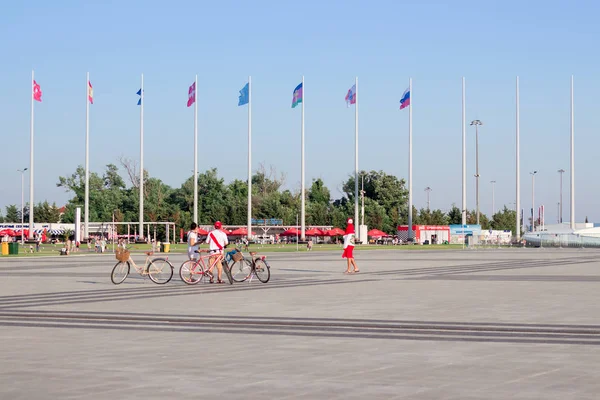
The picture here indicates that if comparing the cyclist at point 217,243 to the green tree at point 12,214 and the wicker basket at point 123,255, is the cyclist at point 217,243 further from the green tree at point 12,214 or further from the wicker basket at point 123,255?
the green tree at point 12,214

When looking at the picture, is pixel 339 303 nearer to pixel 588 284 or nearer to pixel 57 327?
pixel 57 327

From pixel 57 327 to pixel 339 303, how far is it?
6.21m

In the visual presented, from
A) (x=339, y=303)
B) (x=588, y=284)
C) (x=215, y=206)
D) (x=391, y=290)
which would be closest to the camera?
(x=339, y=303)

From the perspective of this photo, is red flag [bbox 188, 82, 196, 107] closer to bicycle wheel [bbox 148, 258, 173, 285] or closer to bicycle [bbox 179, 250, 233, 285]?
bicycle wheel [bbox 148, 258, 173, 285]

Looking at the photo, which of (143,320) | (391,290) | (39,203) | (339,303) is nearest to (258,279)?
(391,290)

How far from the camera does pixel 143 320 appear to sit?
606 inches

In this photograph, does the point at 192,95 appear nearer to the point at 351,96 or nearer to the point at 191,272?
the point at 351,96

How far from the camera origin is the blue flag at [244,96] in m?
74.2

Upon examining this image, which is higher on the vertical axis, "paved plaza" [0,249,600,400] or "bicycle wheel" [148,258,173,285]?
"bicycle wheel" [148,258,173,285]

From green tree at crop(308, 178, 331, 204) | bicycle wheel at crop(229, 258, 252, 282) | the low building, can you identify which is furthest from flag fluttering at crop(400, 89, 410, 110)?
green tree at crop(308, 178, 331, 204)

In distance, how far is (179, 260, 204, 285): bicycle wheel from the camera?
82.1 feet

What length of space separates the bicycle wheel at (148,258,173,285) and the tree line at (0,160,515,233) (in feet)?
324

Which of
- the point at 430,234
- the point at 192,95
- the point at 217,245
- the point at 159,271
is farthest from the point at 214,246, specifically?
the point at 430,234

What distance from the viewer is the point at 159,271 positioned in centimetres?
2553
